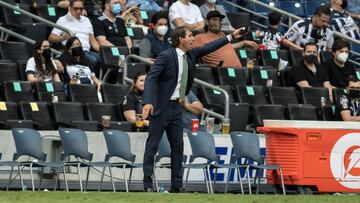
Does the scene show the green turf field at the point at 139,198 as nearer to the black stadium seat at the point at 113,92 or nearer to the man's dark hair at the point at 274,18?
the black stadium seat at the point at 113,92

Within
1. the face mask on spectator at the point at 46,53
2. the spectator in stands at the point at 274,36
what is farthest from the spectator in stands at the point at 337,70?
the face mask on spectator at the point at 46,53

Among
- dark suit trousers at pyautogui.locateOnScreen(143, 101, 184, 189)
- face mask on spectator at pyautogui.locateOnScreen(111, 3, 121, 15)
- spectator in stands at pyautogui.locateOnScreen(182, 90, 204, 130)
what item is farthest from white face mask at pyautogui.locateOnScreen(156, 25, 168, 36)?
dark suit trousers at pyautogui.locateOnScreen(143, 101, 184, 189)

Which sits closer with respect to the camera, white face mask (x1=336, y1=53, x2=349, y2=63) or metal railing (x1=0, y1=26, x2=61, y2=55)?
metal railing (x1=0, y1=26, x2=61, y2=55)

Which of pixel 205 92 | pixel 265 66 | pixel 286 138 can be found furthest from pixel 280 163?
pixel 265 66

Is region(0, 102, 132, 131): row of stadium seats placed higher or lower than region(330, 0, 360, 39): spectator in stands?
lower

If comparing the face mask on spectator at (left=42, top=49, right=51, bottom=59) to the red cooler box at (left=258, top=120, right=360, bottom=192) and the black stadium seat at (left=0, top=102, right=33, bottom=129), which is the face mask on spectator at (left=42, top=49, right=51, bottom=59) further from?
the red cooler box at (left=258, top=120, right=360, bottom=192)

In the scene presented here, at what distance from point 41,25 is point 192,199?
739 cm

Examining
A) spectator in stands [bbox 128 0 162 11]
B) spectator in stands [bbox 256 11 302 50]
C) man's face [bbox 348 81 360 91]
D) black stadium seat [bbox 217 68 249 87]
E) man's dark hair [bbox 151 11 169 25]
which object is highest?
spectator in stands [bbox 128 0 162 11]

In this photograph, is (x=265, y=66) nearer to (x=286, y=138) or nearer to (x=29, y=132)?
(x=286, y=138)

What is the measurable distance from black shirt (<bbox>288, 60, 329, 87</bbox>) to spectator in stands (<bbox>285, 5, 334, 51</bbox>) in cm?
120

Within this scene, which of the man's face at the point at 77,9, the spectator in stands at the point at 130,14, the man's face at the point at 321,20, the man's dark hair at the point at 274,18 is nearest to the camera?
the man's face at the point at 77,9

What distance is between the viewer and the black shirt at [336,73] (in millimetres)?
21875

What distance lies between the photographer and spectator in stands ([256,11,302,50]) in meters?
22.7

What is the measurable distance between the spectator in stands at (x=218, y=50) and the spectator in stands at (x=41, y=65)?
8.54ft
